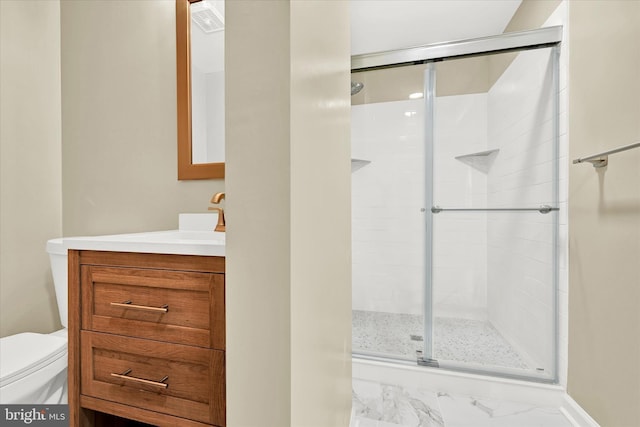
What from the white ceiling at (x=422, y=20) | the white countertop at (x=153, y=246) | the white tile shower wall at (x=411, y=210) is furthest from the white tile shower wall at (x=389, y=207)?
the white countertop at (x=153, y=246)

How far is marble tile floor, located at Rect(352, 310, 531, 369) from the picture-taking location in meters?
1.73

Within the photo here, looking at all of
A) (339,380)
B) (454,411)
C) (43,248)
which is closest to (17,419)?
(43,248)

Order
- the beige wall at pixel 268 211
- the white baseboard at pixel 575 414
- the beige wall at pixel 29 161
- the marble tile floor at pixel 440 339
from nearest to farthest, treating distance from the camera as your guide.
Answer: the beige wall at pixel 268 211 → the white baseboard at pixel 575 414 → the beige wall at pixel 29 161 → the marble tile floor at pixel 440 339

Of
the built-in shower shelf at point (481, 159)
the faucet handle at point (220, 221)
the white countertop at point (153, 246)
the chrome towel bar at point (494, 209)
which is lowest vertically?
the white countertop at point (153, 246)

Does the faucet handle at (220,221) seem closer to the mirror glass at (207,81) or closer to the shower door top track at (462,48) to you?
the mirror glass at (207,81)

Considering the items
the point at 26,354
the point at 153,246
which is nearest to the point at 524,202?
the point at 153,246

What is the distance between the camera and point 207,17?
146 cm

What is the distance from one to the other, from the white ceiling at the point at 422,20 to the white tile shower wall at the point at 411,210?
71 centimetres

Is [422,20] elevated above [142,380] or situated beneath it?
elevated above

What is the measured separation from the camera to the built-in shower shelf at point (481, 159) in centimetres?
177

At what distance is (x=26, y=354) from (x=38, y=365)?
12 cm

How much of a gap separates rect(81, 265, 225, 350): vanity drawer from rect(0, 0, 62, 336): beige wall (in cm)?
102

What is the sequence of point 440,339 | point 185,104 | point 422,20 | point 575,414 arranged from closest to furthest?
point 575,414
point 185,104
point 440,339
point 422,20

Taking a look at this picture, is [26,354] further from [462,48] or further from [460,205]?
[462,48]
